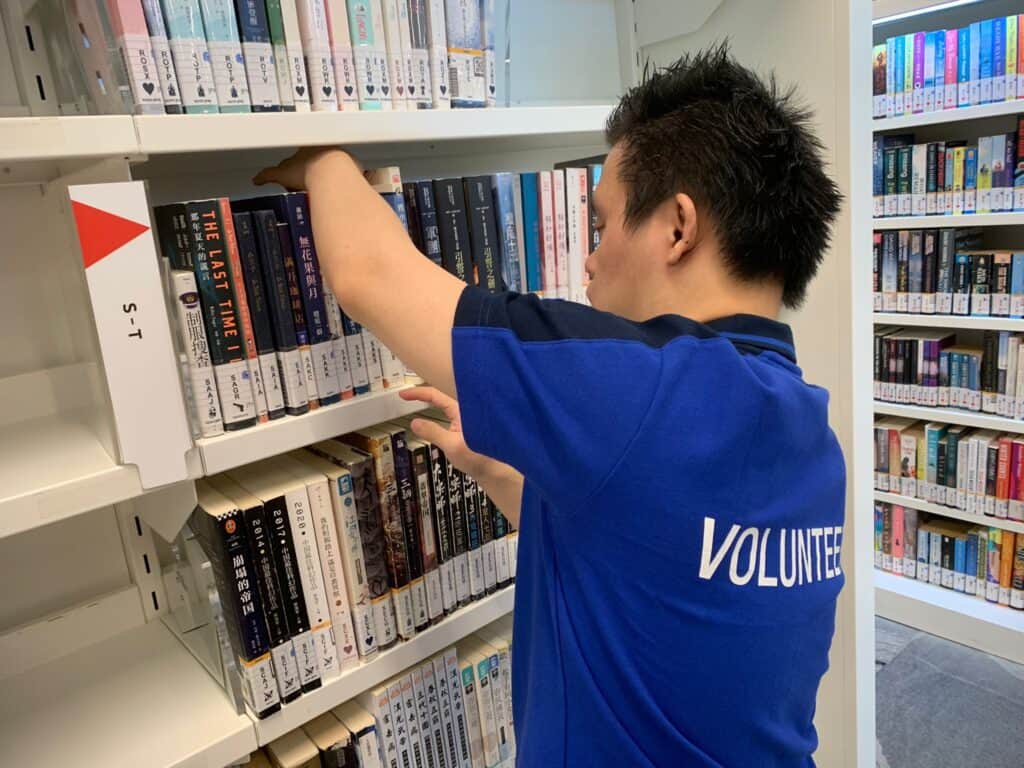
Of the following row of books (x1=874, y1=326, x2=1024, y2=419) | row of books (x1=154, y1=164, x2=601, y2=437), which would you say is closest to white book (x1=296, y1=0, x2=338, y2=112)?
row of books (x1=154, y1=164, x2=601, y2=437)

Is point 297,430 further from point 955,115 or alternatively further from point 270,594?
point 955,115

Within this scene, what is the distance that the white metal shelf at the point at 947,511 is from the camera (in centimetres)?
258

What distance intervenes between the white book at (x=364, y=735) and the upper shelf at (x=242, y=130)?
761mm

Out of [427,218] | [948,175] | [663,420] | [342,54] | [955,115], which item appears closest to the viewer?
[663,420]

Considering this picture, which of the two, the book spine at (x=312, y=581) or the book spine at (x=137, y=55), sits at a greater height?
the book spine at (x=137, y=55)

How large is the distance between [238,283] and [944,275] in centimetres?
258

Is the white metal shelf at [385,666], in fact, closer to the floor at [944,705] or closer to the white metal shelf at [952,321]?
the floor at [944,705]

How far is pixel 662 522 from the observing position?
0.71 m

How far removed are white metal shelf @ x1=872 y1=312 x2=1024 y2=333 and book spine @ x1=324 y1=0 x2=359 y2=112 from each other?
81.9 inches

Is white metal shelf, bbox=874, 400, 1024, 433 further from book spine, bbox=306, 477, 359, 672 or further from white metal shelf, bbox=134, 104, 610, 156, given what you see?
book spine, bbox=306, 477, 359, 672

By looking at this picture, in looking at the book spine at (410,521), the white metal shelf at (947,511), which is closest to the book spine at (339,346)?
the book spine at (410,521)

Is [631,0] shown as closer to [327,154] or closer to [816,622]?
[327,154]

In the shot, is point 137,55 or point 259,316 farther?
point 259,316

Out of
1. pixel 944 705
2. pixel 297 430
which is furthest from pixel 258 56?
pixel 944 705
